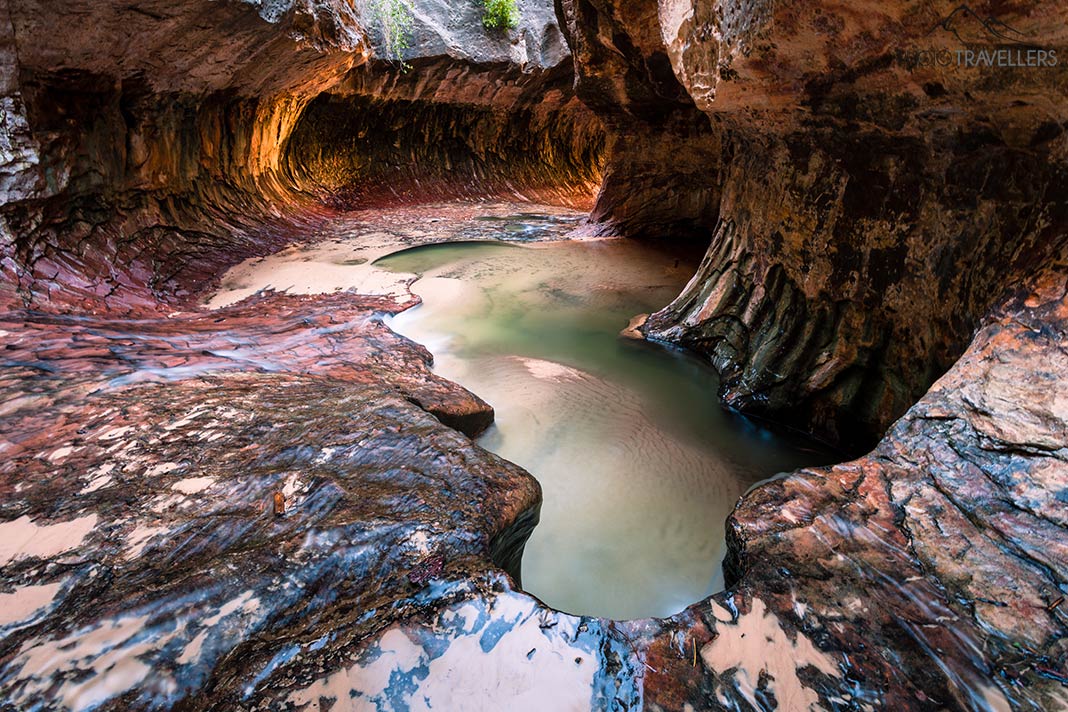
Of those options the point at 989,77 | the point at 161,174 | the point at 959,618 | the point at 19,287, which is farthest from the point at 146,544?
the point at 161,174

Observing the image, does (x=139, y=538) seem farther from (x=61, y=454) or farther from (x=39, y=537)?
(x=61, y=454)

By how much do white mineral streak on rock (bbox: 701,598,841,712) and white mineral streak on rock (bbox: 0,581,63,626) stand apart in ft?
5.48

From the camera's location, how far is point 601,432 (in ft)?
11.5

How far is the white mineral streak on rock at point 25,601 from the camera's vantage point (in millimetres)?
1419

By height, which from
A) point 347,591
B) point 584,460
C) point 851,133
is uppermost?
Result: point 851,133

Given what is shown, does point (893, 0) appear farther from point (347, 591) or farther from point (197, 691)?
point (197, 691)

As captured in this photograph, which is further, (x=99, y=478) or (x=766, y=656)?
(x=99, y=478)

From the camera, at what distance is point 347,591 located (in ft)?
5.28

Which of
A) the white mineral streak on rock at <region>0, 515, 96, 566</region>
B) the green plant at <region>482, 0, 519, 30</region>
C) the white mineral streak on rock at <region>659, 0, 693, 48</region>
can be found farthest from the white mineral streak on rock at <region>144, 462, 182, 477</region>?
the green plant at <region>482, 0, 519, 30</region>

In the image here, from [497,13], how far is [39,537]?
10660mm

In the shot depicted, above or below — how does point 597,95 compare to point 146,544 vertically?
above

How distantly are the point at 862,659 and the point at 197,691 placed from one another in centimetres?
156

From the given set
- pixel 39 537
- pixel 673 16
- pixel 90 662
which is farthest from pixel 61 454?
pixel 673 16

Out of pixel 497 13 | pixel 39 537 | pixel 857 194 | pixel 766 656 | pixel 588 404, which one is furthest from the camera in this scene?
pixel 497 13
